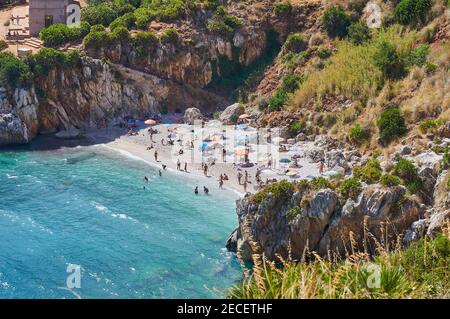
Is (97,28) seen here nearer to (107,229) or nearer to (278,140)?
(278,140)

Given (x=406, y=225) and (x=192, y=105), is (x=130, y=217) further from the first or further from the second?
(x=192, y=105)

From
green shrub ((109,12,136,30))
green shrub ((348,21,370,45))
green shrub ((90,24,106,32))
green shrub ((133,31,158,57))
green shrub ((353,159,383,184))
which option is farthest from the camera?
green shrub ((109,12,136,30))

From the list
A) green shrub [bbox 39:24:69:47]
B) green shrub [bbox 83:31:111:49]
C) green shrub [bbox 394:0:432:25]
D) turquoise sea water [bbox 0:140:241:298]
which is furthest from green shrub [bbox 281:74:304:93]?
green shrub [bbox 39:24:69:47]

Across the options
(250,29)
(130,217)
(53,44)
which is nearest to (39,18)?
(53,44)

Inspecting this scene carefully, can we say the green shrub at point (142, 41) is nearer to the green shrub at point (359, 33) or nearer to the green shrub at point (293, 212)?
the green shrub at point (359, 33)

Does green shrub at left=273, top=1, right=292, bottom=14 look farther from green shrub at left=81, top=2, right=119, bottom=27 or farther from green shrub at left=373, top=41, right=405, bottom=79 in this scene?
green shrub at left=81, top=2, right=119, bottom=27

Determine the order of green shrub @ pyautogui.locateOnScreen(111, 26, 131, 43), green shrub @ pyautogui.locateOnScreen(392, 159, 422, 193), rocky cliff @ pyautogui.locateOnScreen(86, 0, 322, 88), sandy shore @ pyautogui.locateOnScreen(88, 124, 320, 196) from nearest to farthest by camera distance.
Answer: green shrub @ pyautogui.locateOnScreen(392, 159, 422, 193) < sandy shore @ pyautogui.locateOnScreen(88, 124, 320, 196) < green shrub @ pyautogui.locateOnScreen(111, 26, 131, 43) < rocky cliff @ pyautogui.locateOnScreen(86, 0, 322, 88)
